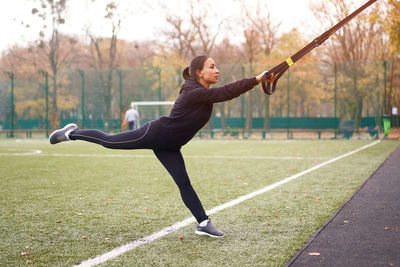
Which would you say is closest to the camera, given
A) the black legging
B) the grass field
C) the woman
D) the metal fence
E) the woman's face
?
the grass field

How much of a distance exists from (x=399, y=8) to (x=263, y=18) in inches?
964

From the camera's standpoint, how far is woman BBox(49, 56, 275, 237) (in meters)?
4.14

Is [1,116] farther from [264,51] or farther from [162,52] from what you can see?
[264,51]

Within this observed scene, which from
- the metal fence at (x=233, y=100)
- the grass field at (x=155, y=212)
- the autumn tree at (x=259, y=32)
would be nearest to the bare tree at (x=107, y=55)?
the metal fence at (x=233, y=100)

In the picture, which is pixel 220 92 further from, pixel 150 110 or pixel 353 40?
pixel 353 40

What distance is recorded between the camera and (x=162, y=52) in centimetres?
4134

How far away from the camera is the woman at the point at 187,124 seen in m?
4.14

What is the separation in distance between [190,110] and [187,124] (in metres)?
0.14

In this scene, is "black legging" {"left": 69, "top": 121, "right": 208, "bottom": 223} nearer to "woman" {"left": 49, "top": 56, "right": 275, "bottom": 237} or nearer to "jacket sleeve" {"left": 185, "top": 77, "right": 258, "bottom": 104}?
"woman" {"left": 49, "top": 56, "right": 275, "bottom": 237}

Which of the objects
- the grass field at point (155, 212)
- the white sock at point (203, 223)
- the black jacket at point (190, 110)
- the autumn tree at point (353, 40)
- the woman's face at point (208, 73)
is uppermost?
the autumn tree at point (353, 40)

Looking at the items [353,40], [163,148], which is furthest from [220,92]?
[353,40]

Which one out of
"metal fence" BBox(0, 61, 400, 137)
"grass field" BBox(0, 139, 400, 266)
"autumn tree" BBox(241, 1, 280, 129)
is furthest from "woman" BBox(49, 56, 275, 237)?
"autumn tree" BBox(241, 1, 280, 129)

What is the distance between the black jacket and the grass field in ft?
3.37

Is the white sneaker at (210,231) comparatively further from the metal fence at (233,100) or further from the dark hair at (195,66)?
the metal fence at (233,100)
